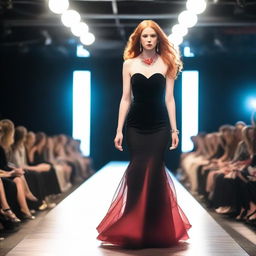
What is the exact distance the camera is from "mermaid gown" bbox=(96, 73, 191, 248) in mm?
3072

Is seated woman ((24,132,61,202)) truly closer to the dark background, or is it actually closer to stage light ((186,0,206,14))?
stage light ((186,0,206,14))

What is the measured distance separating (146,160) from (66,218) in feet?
4.20

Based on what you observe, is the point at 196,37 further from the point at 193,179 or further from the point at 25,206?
the point at 25,206

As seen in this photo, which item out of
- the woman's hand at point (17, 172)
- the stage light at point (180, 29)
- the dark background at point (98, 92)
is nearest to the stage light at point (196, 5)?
the stage light at point (180, 29)

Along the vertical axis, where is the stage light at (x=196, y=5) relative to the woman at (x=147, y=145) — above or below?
above

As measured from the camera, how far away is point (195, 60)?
12.9 m

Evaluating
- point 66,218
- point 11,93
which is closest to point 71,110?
point 11,93

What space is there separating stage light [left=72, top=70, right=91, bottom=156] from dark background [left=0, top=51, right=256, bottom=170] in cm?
12

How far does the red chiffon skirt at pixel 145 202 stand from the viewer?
3.06 meters

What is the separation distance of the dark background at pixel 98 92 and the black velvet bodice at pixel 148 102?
9.45 metres

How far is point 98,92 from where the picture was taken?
13.6 m

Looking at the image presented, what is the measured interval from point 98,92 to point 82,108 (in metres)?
0.48

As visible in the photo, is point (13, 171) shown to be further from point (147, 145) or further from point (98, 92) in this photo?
point (98, 92)

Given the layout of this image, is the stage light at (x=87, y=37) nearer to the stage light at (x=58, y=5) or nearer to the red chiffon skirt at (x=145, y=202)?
the stage light at (x=58, y=5)
